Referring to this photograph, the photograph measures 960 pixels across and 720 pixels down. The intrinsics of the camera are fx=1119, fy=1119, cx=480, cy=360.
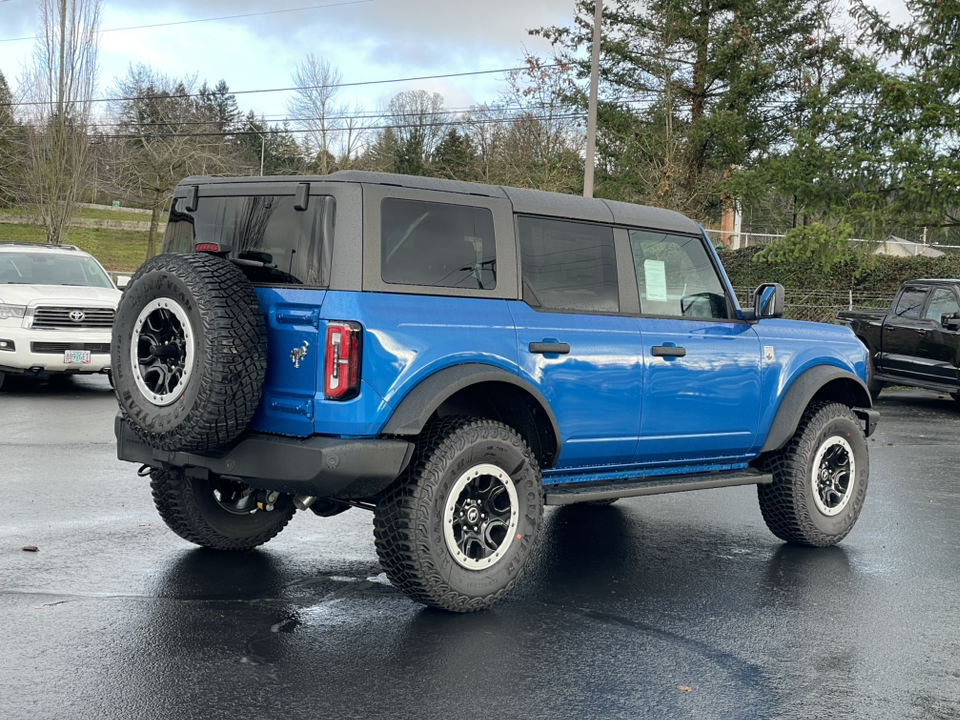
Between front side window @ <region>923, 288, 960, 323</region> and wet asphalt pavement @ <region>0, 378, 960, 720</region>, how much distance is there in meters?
8.23

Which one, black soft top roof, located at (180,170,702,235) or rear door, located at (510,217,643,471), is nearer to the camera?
black soft top roof, located at (180,170,702,235)

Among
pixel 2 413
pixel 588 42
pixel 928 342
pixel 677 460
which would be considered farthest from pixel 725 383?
pixel 588 42

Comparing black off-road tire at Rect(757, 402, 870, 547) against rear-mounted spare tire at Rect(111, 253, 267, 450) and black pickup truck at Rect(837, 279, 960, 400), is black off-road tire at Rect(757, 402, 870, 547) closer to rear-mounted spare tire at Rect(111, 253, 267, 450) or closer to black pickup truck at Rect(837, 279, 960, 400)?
rear-mounted spare tire at Rect(111, 253, 267, 450)

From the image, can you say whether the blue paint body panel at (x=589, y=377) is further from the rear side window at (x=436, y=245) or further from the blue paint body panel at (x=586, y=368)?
the rear side window at (x=436, y=245)

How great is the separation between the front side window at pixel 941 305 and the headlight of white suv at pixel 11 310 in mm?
12078

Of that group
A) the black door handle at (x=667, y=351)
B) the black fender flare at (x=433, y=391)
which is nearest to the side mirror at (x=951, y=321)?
the black door handle at (x=667, y=351)

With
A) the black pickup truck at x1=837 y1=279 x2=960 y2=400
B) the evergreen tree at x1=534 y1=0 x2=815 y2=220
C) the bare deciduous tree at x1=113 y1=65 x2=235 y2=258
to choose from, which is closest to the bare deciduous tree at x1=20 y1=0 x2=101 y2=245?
Result: the bare deciduous tree at x1=113 y1=65 x2=235 y2=258

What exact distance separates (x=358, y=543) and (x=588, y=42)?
27.5m

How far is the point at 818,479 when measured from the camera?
7285 mm

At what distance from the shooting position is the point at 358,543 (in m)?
6.76

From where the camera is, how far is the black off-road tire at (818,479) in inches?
279

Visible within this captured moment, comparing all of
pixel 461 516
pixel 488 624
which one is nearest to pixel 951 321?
pixel 461 516

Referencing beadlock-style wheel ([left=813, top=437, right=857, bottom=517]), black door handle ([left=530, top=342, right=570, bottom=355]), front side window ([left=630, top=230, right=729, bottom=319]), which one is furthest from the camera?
beadlock-style wheel ([left=813, top=437, right=857, bottom=517])

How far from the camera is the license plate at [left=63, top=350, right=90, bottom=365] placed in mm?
13477
